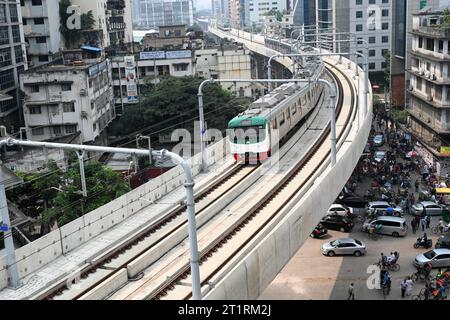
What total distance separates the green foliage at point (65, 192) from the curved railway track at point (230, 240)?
20.4ft

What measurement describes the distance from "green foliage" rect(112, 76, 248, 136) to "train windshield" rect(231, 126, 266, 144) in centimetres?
1780

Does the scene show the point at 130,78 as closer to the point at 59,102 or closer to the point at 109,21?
the point at 59,102

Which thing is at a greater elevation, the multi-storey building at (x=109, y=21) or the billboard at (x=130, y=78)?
the multi-storey building at (x=109, y=21)

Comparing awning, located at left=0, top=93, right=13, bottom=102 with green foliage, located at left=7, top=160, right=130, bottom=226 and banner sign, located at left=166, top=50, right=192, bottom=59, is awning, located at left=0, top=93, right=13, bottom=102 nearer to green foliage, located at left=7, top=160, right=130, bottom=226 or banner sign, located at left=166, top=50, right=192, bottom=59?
green foliage, located at left=7, top=160, right=130, bottom=226

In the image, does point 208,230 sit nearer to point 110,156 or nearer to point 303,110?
point 303,110

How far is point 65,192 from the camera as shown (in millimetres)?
20531

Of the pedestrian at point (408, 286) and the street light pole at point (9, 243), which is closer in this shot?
the street light pole at point (9, 243)

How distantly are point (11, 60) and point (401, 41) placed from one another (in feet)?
86.6

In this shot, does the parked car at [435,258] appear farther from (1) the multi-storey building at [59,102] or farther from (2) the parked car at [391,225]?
(1) the multi-storey building at [59,102]

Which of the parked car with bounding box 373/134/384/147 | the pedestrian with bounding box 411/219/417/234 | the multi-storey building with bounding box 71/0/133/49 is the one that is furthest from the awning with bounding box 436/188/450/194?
the multi-storey building with bounding box 71/0/133/49

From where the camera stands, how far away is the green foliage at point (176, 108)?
36.7m

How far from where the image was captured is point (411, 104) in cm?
3809

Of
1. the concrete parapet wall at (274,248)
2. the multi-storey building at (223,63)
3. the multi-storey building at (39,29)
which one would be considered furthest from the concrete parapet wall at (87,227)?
the multi-storey building at (223,63)

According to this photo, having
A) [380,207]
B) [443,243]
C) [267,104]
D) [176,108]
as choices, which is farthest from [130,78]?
[443,243]
